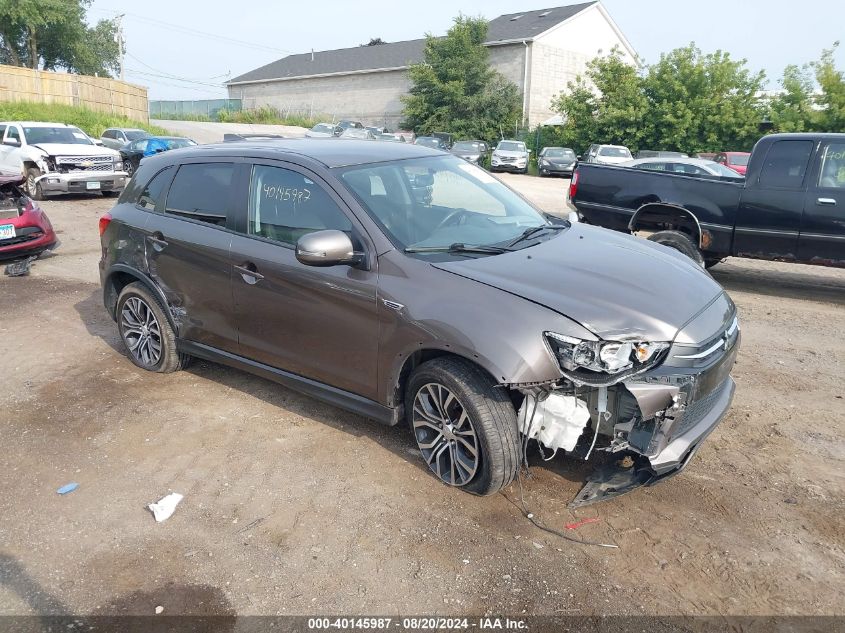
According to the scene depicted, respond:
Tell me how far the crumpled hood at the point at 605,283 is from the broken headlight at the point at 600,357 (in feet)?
0.18

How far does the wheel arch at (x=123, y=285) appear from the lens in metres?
5.32

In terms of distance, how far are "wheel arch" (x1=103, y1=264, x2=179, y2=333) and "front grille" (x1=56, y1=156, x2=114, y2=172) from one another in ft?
38.2

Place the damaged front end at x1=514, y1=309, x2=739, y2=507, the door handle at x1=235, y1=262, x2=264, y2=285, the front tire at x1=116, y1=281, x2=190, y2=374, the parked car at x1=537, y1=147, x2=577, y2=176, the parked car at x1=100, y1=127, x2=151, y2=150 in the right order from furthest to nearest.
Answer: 1. the parked car at x1=537, y1=147, x2=577, y2=176
2. the parked car at x1=100, y1=127, x2=151, y2=150
3. the front tire at x1=116, y1=281, x2=190, y2=374
4. the door handle at x1=235, y1=262, x2=264, y2=285
5. the damaged front end at x1=514, y1=309, x2=739, y2=507

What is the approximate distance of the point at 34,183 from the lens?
15.8 meters

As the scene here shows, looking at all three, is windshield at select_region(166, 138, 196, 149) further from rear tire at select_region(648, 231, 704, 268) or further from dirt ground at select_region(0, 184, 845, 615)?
dirt ground at select_region(0, 184, 845, 615)

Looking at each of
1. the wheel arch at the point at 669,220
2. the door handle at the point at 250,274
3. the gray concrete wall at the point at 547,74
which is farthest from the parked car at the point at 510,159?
the door handle at the point at 250,274

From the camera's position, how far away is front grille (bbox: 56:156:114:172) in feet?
51.4

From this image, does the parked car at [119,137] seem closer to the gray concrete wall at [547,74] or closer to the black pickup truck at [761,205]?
the black pickup truck at [761,205]

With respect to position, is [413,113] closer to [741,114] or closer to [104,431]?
[741,114]

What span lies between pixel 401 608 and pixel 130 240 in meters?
3.89

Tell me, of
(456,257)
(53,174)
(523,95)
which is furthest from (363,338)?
(523,95)

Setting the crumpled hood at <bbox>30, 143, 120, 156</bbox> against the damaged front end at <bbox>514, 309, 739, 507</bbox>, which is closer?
the damaged front end at <bbox>514, 309, 739, 507</bbox>

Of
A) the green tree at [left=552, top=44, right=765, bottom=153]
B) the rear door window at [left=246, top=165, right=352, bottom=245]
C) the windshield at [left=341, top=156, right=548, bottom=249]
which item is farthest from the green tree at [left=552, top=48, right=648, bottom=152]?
the rear door window at [left=246, top=165, right=352, bottom=245]

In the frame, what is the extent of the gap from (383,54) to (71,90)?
2551cm
